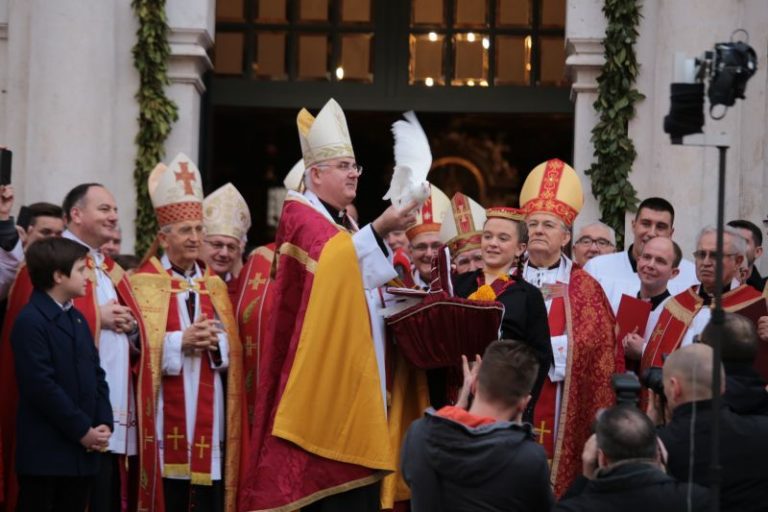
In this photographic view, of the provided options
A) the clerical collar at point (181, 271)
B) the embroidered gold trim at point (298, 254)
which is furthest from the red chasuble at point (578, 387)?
the clerical collar at point (181, 271)

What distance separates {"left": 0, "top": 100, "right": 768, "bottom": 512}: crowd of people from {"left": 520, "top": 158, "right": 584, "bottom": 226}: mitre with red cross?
0.05 feet

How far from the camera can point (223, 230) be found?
1025 centimetres

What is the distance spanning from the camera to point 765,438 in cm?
634

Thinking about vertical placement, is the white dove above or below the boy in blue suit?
above

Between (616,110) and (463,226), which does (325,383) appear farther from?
(616,110)

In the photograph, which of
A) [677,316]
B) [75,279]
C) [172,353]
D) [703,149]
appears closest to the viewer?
[75,279]

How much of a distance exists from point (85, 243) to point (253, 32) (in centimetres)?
518

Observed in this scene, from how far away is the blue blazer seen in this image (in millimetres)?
7930

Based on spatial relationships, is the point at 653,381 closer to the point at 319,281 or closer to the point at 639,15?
the point at 319,281

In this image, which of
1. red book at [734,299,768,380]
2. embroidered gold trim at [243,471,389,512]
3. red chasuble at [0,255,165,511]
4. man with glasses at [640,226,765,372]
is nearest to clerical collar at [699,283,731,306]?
man with glasses at [640,226,765,372]

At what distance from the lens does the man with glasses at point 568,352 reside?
29.3 ft

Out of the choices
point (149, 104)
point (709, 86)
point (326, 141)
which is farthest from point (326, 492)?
point (149, 104)

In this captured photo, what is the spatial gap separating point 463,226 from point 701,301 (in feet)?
5.01

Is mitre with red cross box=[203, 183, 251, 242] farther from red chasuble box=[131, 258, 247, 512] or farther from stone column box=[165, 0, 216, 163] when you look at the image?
stone column box=[165, 0, 216, 163]
